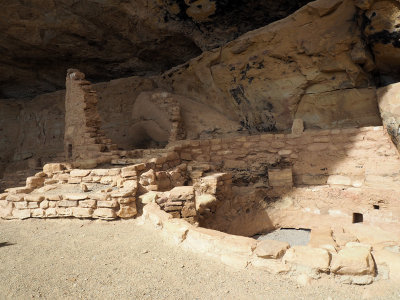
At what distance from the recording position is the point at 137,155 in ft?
22.4

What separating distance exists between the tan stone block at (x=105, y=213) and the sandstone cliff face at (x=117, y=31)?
557cm

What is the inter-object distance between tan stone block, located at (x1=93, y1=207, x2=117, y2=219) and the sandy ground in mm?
319

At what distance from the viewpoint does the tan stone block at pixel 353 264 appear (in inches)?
90.0

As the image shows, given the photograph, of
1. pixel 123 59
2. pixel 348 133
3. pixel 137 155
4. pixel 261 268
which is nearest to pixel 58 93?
pixel 123 59

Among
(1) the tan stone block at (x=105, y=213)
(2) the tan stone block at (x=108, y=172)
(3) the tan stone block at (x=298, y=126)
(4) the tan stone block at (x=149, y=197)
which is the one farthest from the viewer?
(3) the tan stone block at (x=298, y=126)

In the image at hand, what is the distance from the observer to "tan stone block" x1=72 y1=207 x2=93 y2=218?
3.88m

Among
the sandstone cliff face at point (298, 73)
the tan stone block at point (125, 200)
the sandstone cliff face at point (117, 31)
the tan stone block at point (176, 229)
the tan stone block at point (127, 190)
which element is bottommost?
the tan stone block at point (176, 229)

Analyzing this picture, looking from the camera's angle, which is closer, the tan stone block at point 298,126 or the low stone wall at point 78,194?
the low stone wall at point 78,194

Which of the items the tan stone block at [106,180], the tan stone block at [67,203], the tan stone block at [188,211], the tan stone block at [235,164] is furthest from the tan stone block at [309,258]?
the tan stone block at [235,164]

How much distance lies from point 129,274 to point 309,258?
4.96ft

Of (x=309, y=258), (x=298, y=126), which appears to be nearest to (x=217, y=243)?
(x=309, y=258)

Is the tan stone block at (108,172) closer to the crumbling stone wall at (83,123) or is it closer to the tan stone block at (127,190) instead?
the tan stone block at (127,190)

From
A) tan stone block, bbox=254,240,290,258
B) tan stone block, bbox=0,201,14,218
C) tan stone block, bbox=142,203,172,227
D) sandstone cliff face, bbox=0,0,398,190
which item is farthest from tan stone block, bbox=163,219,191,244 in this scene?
sandstone cliff face, bbox=0,0,398,190

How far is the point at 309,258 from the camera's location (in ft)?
7.97
